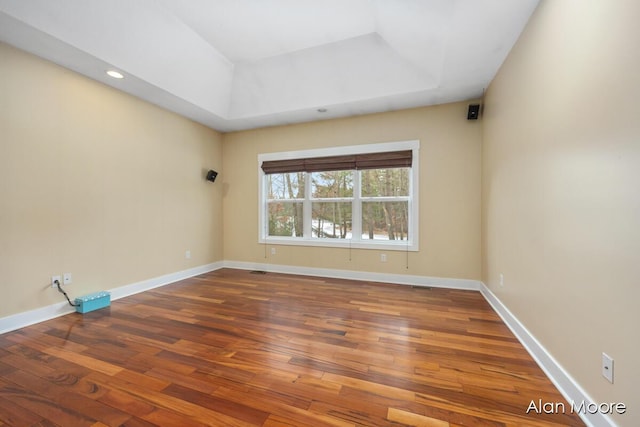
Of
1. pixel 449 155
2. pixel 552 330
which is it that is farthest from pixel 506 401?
pixel 449 155

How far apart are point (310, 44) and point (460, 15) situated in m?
1.71

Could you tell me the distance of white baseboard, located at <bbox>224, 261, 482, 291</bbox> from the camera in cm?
376

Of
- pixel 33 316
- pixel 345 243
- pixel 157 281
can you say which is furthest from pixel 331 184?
pixel 33 316

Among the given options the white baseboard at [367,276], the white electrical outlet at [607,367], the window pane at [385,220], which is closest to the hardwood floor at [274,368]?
the white electrical outlet at [607,367]

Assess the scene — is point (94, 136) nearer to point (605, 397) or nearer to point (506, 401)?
point (506, 401)

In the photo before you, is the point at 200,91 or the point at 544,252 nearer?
the point at 544,252

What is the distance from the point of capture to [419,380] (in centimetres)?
174

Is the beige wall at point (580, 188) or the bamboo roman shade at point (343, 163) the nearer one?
the beige wall at point (580, 188)

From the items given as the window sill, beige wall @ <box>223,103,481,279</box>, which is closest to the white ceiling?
beige wall @ <box>223,103,481,279</box>

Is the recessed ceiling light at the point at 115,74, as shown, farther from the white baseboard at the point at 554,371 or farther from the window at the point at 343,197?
the white baseboard at the point at 554,371

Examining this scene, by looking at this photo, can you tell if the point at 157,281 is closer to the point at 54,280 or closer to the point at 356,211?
the point at 54,280

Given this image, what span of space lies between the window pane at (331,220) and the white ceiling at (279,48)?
147 cm

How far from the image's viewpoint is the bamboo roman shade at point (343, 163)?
13.1ft

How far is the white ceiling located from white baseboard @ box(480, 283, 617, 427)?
2.53 m
